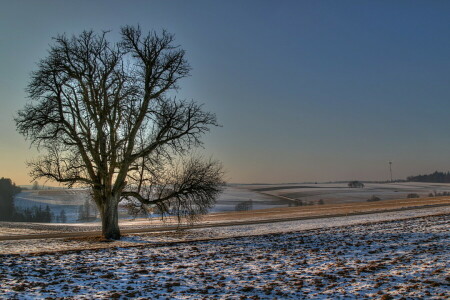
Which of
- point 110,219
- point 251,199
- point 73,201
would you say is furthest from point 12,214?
point 110,219

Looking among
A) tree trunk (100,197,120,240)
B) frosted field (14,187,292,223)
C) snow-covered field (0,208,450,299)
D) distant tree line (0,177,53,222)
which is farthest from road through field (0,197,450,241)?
distant tree line (0,177,53,222)

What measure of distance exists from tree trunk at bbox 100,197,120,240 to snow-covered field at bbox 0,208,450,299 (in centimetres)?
658

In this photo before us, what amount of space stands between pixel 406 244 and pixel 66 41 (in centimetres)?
2313

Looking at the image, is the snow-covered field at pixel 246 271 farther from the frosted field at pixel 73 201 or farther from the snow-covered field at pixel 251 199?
the frosted field at pixel 73 201

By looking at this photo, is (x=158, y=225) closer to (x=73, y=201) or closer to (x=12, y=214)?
(x=12, y=214)

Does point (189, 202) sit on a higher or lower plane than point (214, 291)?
higher

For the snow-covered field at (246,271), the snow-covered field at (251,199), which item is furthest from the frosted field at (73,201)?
the snow-covered field at (246,271)

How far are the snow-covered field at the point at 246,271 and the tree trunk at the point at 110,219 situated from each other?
6.58 metres

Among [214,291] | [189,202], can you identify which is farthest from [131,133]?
[214,291]

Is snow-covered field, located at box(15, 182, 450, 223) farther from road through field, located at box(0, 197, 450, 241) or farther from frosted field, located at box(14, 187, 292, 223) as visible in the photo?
road through field, located at box(0, 197, 450, 241)

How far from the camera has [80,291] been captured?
384 inches

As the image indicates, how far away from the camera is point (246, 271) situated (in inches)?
468

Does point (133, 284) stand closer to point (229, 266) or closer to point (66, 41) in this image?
point (229, 266)

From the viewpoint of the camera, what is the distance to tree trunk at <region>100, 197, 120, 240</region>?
2352 cm
